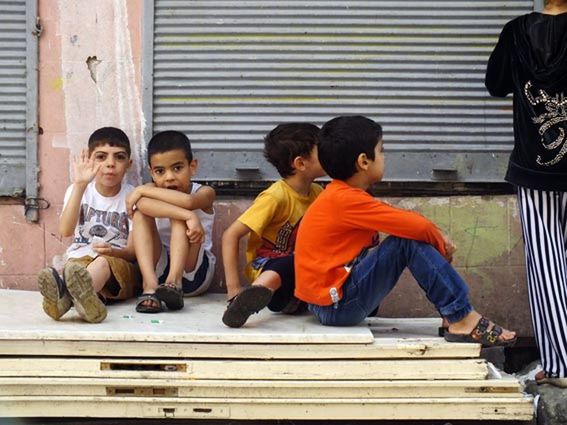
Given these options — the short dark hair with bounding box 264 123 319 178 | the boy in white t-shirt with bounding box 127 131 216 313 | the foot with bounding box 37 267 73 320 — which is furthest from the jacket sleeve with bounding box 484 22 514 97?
the foot with bounding box 37 267 73 320

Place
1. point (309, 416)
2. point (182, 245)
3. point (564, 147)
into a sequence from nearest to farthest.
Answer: point (309, 416) → point (564, 147) → point (182, 245)

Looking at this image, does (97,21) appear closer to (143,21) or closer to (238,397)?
(143,21)

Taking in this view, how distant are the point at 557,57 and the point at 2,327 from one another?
275cm

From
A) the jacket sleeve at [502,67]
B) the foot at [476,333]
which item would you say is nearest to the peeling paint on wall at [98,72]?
the jacket sleeve at [502,67]

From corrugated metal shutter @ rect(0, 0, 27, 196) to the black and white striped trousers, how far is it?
2725mm

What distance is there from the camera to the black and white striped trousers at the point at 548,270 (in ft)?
15.8

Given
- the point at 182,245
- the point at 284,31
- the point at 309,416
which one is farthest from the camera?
the point at 284,31

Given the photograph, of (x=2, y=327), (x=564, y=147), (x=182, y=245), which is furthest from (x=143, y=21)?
(x=564, y=147)

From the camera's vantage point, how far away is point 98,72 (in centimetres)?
581

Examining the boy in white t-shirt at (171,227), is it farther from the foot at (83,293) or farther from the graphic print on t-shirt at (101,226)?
the foot at (83,293)

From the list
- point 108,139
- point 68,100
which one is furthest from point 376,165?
point 68,100

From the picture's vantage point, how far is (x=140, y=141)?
5.81 m

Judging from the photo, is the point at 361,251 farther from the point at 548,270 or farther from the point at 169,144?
the point at 169,144

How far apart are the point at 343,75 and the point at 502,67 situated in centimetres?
106
